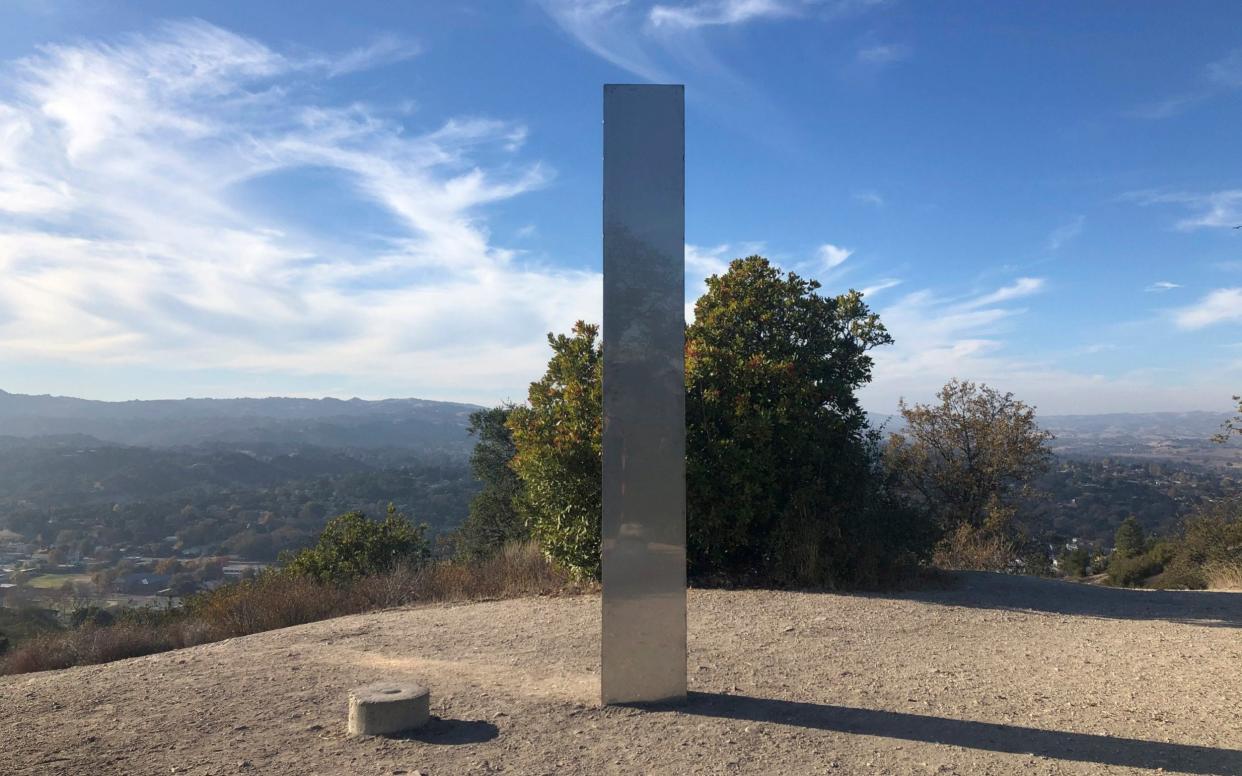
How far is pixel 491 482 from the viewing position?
54.3ft

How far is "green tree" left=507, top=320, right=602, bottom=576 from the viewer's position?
30.4 feet

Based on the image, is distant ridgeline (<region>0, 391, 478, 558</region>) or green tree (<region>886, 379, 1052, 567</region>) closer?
green tree (<region>886, 379, 1052, 567</region>)

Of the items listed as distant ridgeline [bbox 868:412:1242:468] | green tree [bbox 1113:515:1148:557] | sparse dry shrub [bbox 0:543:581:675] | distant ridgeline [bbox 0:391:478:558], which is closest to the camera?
sparse dry shrub [bbox 0:543:581:675]

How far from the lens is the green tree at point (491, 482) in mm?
15781

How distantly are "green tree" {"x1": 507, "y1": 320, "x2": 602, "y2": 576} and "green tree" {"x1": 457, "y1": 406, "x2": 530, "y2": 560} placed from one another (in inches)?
215

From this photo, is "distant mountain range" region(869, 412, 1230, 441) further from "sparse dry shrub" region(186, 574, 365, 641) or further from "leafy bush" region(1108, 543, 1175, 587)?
"sparse dry shrub" region(186, 574, 365, 641)

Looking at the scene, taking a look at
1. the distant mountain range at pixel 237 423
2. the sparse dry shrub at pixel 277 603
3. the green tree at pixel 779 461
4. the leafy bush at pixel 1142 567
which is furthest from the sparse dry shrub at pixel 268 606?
the distant mountain range at pixel 237 423

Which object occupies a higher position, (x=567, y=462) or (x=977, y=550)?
(x=567, y=462)

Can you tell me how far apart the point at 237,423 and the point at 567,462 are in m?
60.4

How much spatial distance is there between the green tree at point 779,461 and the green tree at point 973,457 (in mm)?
6830

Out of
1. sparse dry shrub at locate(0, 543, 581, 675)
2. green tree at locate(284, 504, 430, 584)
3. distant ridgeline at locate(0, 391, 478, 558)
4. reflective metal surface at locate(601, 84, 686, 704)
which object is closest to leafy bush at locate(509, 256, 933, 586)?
sparse dry shrub at locate(0, 543, 581, 675)

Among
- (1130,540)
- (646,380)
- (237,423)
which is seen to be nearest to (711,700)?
(646,380)

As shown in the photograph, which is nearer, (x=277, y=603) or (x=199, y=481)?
(x=277, y=603)

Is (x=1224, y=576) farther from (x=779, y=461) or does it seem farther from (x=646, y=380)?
(x=646, y=380)
